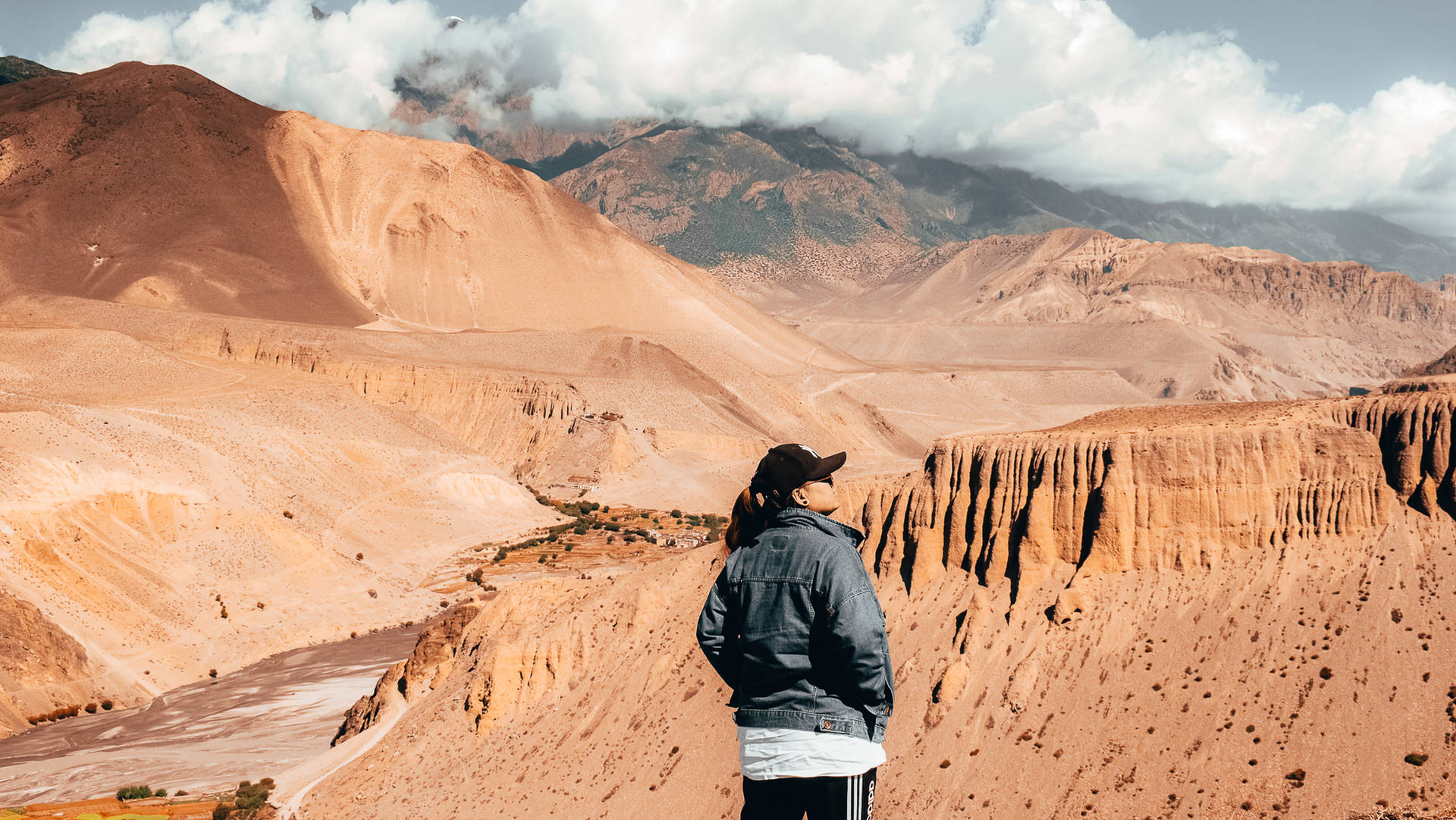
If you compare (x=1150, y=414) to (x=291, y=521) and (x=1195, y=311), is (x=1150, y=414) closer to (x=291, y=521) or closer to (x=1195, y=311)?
(x=291, y=521)

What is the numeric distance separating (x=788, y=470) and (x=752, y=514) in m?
0.36

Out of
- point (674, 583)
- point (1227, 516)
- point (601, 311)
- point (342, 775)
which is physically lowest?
point (342, 775)

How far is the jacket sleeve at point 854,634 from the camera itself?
5.02 metres

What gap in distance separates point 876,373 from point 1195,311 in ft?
338

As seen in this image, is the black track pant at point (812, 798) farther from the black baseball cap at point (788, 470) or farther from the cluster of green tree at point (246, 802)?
the cluster of green tree at point (246, 802)

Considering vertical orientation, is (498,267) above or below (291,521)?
above

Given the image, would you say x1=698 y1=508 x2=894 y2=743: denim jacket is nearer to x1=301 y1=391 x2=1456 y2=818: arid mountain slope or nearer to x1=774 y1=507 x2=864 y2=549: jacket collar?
x1=774 y1=507 x2=864 y2=549: jacket collar

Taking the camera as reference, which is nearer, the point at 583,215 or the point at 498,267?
the point at 498,267

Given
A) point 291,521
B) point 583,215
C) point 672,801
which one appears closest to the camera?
point 672,801

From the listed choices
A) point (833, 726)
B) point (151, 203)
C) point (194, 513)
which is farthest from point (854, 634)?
point (151, 203)

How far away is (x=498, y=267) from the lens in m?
123

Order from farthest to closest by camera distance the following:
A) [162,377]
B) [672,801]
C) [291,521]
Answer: [162,377]
[291,521]
[672,801]

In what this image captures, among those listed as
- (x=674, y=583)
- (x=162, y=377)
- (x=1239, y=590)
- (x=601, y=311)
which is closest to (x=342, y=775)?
(x=674, y=583)

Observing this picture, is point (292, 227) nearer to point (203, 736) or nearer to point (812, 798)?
point (203, 736)
